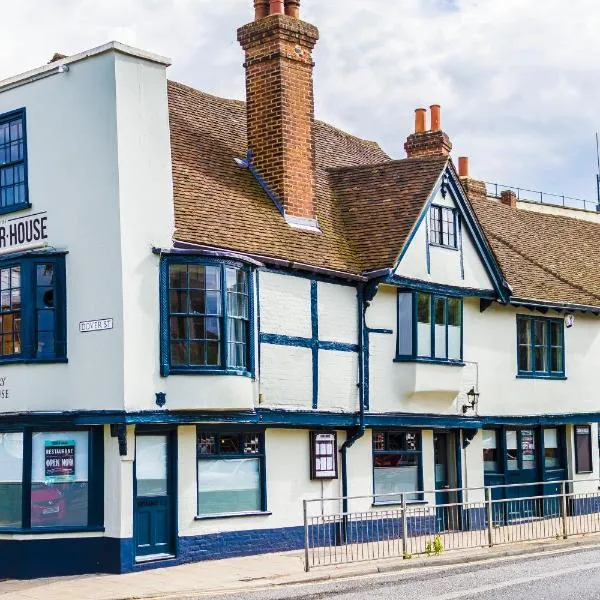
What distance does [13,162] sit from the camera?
20.0 metres

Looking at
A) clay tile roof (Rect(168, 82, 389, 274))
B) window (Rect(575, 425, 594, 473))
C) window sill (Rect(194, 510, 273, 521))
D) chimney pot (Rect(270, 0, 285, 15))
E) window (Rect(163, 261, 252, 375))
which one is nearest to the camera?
window (Rect(163, 261, 252, 375))

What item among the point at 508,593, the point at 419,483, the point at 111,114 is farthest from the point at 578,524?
the point at 111,114

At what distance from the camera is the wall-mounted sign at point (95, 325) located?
18.4 m

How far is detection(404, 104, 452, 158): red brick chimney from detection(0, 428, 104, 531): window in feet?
46.5

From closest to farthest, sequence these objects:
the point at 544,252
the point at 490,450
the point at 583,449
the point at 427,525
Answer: the point at 427,525 < the point at 490,450 < the point at 583,449 < the point at 544,252

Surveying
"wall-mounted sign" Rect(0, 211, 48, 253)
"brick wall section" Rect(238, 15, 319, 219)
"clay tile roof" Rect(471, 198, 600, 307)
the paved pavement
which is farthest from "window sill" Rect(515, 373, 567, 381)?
"wall-mounted sign" Rect(0, 211, 48, 253)

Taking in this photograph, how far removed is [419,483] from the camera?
23938 mm

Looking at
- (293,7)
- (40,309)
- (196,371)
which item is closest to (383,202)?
(293,7)

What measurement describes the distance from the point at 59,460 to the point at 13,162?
17.6ft

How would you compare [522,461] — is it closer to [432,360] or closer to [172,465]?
[432,360]

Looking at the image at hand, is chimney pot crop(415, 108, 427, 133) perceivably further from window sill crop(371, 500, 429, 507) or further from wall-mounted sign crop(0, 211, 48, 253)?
wall-mounted sign crop(0, 211, 48, 253)

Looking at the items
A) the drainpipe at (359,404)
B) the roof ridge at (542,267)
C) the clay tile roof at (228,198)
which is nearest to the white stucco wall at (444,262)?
the drainpipe at (359,404)

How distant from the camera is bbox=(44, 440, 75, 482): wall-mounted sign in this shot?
1866 centimetres

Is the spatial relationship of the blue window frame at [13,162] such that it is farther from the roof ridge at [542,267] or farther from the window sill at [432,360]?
the roof ridge at [542,267]
